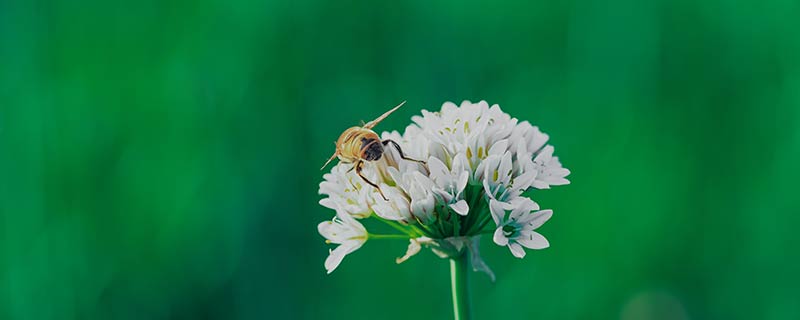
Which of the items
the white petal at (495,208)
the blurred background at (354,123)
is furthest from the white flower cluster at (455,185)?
the blurred background at (354,123)

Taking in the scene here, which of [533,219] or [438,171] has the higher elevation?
[438,171]

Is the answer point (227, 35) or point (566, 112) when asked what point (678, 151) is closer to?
point (566, 112)

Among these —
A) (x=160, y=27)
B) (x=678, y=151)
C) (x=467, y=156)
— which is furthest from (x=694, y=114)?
(x=160, y=27)

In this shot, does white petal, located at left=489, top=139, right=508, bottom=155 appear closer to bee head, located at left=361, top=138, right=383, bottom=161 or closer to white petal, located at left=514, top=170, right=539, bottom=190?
white petal, located at left=514, top=170, right=539, bottom=190

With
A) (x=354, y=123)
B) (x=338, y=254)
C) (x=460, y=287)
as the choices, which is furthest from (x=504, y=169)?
(x=354, y=123)

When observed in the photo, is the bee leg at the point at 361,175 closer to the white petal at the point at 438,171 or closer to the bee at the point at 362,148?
the bee at the point at 362,148

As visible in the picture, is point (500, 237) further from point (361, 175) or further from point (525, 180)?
point (361, 175)

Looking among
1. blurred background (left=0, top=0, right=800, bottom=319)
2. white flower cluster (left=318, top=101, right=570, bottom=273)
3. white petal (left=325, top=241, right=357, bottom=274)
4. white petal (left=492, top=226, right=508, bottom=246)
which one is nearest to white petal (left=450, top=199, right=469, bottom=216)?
white flower cluster (left=318, top=101, right=570, bottom=273)
